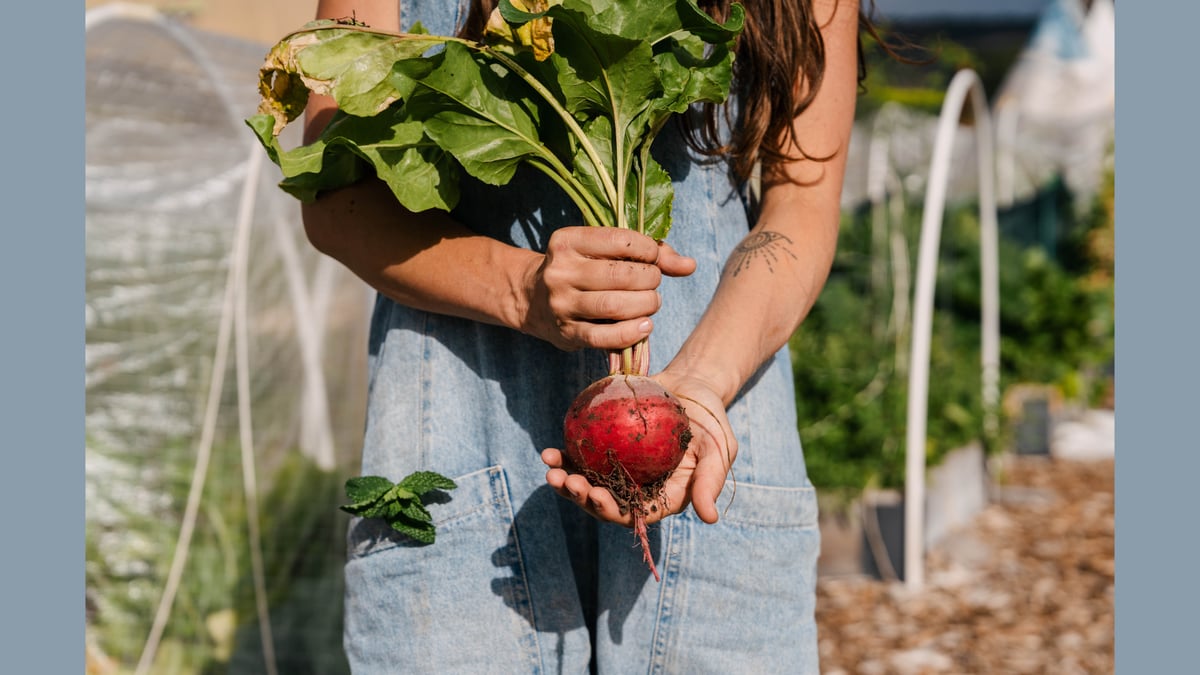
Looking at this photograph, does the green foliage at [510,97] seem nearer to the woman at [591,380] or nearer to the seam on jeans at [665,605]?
the woman at [591,380]

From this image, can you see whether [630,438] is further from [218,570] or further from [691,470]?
[218,570]

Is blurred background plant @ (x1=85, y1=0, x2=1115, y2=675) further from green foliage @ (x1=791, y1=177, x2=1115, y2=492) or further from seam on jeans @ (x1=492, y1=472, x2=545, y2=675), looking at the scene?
green foliage @ (x1=791, y1=177, x2=1115, y2=492)

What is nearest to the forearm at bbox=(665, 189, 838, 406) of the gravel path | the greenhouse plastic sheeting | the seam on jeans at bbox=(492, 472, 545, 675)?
the seam on jeans at bbox=(492, 472, 545, 675)

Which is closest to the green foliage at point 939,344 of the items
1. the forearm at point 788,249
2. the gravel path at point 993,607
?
the gravel path at point 993,607

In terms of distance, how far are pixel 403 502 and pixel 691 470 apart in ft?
1.28

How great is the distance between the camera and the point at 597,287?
1292 millimetres

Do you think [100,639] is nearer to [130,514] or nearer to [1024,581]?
[130,514]

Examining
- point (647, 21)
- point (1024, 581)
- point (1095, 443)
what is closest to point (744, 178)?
point (647, 21)

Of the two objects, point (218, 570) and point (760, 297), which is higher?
point (760, 297)

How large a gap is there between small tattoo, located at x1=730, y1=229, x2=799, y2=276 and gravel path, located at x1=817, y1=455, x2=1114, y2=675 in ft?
9.68

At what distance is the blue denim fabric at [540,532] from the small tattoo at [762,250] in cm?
5

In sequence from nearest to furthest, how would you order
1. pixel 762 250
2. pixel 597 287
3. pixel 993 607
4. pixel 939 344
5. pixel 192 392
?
pixel 597 287
pixel 762 250
pixel 192 392
pixel 993 607
pixel 939 344

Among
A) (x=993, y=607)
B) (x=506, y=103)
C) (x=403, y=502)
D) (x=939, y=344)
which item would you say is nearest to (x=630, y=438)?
(x=403, y=502)

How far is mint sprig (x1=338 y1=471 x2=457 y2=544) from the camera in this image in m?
1.41
